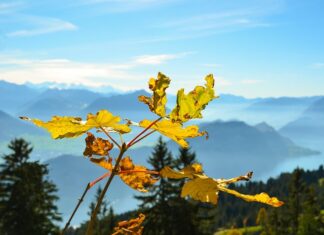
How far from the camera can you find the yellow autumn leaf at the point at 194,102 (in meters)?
1.10

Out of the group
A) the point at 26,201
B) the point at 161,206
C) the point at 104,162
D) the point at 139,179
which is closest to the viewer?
the point at 104,162

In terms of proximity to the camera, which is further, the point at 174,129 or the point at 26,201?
the point at 26,201

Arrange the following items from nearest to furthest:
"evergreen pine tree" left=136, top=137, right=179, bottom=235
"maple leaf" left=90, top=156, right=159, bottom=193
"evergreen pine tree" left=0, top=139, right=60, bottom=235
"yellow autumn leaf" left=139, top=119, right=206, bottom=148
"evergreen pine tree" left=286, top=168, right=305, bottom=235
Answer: "yellow autumn leaf" left=139, top=119, right=206, bottom=148
"maple leaf" left=90, top=156, right=159, bottom=193
"evergreen pine tree" left=0, top=139, right=60, bottom=235
"evergreen pine tree" left=136, top=137, right=179, bottom=235
"evergreen pine tree" left=286, top=168, right=305, bottom=235

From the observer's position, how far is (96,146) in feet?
4.36

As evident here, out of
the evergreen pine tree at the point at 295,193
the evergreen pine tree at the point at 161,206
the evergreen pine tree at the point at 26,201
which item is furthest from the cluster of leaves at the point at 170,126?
the evergreen pine tree at the point at 295,193

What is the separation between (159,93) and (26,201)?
26.3m

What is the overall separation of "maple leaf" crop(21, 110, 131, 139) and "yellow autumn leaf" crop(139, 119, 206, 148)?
9 centimetres

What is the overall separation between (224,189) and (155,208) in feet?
91.6

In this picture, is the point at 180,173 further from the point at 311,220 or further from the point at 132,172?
the point at 311,220

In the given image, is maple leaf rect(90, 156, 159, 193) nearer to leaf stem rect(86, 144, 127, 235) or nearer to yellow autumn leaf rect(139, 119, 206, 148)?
leaf stem rect(86, 144, 127, 235)

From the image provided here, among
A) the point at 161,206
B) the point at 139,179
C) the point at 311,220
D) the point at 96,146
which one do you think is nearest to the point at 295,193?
the point at 311,220

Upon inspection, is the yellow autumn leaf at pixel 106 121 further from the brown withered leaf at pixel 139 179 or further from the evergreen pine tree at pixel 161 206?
the evergreen pine tree at pixel 161 206

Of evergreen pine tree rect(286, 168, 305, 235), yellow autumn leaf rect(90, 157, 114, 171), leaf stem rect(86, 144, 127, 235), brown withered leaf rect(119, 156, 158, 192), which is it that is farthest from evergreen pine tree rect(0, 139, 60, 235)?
evergreen pine tree rect(286, 168, 305, 235)

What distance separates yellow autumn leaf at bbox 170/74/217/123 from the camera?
1.10 metres
